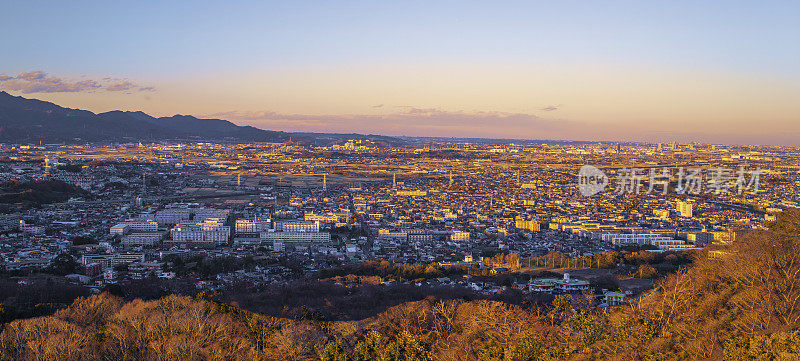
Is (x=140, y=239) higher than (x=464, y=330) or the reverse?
the reverse

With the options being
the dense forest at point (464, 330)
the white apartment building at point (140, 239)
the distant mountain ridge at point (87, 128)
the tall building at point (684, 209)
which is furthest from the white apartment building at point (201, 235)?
the distant mountain ridge at point (87, 128)

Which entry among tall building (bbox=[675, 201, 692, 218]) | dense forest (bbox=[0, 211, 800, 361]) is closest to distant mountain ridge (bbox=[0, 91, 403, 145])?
tall building (bbox=[675, 201, 692, 218])

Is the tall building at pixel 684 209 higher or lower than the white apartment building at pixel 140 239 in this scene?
higher

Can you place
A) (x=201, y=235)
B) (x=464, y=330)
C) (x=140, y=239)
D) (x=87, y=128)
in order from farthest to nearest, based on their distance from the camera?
(x=87, y=128)
(x=201, y=235)
(x=140, y=239)
(x=464, y=330)

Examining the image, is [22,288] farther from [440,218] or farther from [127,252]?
[440,218]

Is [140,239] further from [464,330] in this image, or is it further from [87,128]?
[87,128]

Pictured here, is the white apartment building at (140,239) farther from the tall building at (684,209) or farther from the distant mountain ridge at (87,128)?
the distant mountain ridge at (87,128)

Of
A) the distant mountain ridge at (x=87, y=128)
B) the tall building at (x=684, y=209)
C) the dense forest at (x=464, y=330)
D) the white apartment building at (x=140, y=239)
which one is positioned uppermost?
the distant mountain ridge at (x=87, y=128)

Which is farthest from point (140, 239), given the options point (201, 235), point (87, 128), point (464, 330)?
point (87, 128)
